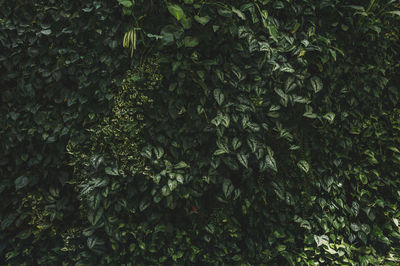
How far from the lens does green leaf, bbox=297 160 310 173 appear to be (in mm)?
1959

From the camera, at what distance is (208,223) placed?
2006mm

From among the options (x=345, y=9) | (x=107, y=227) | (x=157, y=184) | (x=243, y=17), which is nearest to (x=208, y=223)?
(x=157, y=184)

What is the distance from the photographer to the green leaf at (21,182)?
202 cm

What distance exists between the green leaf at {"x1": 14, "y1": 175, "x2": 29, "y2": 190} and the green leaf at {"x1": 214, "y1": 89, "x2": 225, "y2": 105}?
1.42 m

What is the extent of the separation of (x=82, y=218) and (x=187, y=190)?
2.84ft

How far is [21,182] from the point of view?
203cm

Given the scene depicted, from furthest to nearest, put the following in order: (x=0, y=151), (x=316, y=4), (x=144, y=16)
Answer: (x=0, y=151) < (x=316, y=4) < (x=144, y=16)

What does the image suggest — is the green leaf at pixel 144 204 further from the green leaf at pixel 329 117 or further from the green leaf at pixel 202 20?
the green leaf at pixel 329 117

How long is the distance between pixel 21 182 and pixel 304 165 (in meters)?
1.92

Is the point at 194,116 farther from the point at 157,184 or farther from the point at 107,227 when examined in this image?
the point at 107,227

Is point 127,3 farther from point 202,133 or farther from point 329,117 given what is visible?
point 329,117

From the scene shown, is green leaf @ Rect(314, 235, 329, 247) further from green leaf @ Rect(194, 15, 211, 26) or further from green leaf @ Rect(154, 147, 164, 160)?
green leaf @ Rect(194, 15, 211, 26)

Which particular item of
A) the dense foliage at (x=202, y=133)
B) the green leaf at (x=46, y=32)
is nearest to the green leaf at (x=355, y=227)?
the dense foliage at (x=202, y=133)

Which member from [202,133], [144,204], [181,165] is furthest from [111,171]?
[202,133]
